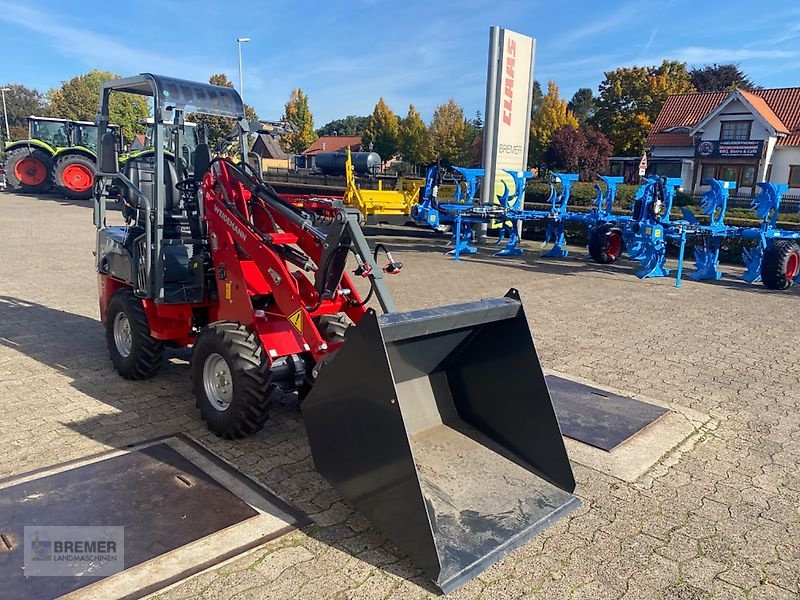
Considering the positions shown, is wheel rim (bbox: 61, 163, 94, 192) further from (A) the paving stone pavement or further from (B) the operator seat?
(B) the operator seat

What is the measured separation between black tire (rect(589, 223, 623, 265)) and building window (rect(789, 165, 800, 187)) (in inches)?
1033

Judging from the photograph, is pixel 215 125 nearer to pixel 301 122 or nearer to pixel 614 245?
pixel 614 245

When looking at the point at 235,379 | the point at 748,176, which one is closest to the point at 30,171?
the point at 235,379

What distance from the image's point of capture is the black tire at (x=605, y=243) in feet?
47.2

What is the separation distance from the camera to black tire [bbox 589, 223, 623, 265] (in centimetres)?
1438

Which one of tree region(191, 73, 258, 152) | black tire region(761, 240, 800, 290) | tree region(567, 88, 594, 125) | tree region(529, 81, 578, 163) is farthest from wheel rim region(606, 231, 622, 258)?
tree region(567, 88, 594, 125)

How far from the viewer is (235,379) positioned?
13.9ft

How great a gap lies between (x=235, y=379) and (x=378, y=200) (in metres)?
13.1

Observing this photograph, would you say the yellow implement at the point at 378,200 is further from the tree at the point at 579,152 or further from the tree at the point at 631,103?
the tree at the point at 631,103

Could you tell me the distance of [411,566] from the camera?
10.4ft

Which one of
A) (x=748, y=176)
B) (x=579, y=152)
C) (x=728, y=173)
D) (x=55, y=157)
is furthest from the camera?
(x=579, y=152)

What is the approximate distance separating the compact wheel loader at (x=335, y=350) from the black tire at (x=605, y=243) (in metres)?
10.6

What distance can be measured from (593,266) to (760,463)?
10.0 meters

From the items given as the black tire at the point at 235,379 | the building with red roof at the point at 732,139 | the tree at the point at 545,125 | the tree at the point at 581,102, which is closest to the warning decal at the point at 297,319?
the black tire at the point at 235,379
